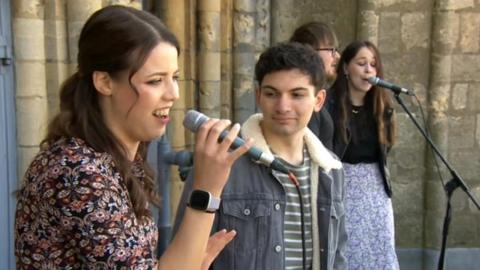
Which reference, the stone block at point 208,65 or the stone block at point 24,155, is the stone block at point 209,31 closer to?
the stone block at point 208,65

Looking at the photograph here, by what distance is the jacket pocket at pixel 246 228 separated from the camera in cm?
182

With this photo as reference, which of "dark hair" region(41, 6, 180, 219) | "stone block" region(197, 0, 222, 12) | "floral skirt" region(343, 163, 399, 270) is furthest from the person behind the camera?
"stone block" region(197, 0, 222, 12)

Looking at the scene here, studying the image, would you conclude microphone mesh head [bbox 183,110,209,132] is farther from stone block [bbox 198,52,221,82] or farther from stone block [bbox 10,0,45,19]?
stone block [bbox 198,52,221,82]

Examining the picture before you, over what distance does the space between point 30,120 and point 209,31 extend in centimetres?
163

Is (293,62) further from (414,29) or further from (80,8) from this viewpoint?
(414,29)

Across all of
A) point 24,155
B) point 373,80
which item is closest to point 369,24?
point 373,80

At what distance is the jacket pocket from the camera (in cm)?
182

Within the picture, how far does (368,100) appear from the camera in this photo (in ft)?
11.0

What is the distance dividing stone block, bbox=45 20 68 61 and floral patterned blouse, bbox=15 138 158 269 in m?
1.85

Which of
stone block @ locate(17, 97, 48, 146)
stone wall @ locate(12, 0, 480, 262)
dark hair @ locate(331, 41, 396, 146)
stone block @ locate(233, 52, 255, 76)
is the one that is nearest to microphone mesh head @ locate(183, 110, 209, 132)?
stone block @ locate(17, 97, 48, 146)

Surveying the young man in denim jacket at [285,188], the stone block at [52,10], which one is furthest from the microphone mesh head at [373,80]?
the stone block at [52,10]

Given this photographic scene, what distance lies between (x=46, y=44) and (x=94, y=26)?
70.7 inches

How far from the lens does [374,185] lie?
127 inches

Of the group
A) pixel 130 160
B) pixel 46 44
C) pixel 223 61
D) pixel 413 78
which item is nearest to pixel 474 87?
pixel 413 78
